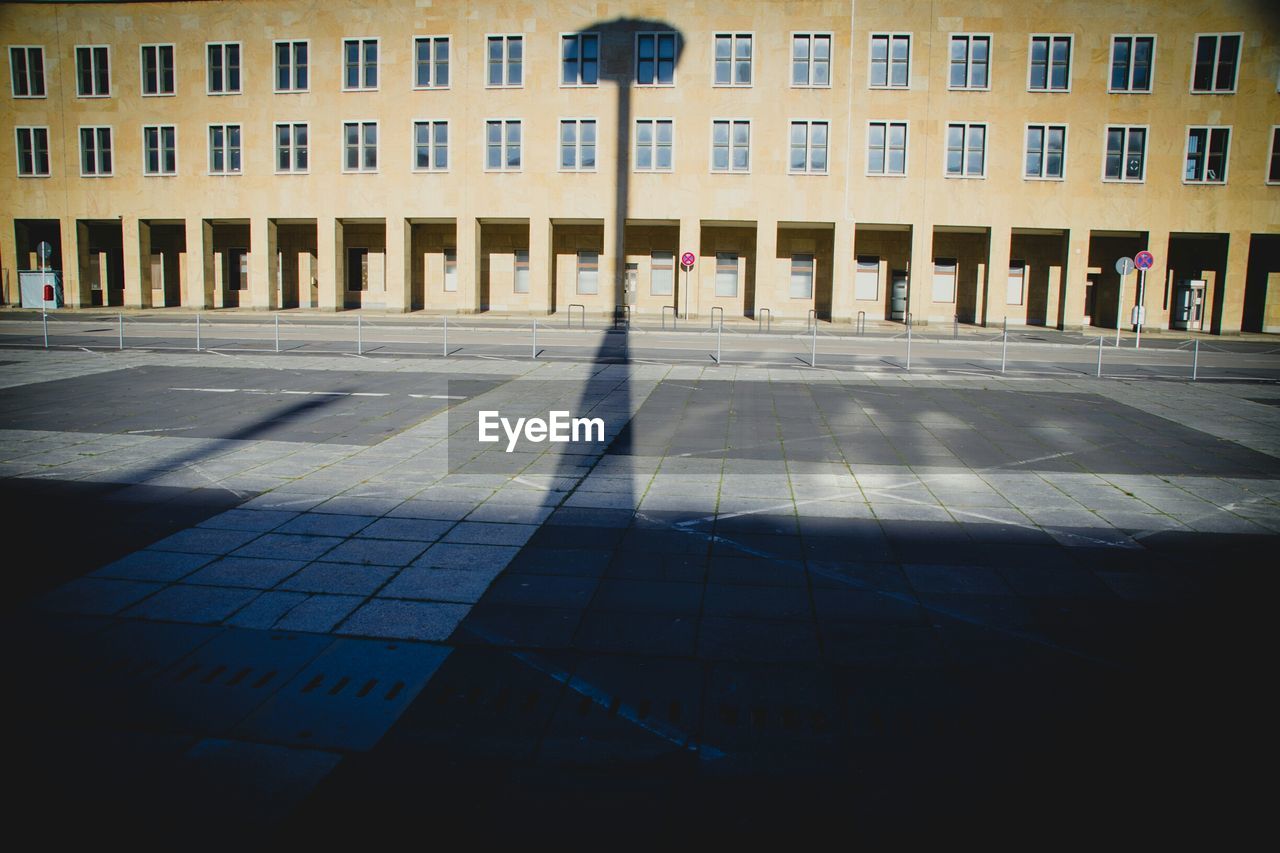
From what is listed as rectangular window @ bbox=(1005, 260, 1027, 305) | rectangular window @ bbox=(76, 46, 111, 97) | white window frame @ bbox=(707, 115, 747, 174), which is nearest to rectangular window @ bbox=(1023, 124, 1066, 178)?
rectangular window @ bbox=(1005, 260, 1027, 305)

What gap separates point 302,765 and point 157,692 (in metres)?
1.16

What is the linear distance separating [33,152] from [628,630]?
54.9 meters

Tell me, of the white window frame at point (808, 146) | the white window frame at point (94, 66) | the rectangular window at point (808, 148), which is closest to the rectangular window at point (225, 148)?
the white window frame at point (94, 66)

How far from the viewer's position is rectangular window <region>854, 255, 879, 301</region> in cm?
4500

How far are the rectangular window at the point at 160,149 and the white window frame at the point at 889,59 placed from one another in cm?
3578

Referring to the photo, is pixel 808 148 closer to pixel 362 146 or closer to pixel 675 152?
pixel 675 152

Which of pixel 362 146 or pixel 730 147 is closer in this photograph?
pixel 730 147

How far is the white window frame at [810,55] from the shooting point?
132 ft

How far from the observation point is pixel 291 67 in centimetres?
4338

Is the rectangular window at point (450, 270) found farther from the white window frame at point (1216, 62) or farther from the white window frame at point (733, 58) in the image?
the white window frame at point (1216, 62)

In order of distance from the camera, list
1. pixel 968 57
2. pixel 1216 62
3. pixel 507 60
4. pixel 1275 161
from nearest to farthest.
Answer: pixel 1216 62
pixel 1275 161
pixel 968 57
pixel 507 60

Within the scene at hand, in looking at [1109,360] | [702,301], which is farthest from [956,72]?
[1109,360]

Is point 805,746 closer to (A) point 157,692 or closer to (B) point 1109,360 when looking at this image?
(A) point 157,692

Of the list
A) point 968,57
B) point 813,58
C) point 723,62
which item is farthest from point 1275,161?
point 723,62
